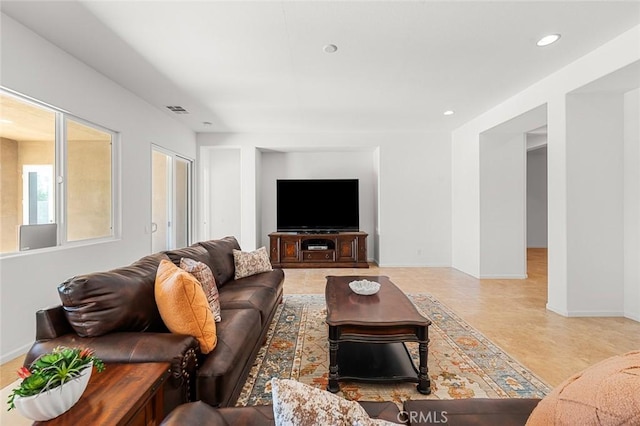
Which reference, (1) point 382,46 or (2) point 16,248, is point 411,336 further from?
(2) point 16,248

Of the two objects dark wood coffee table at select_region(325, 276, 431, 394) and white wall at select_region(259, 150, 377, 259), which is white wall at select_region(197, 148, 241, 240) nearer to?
white wall at select_region(259, 150, 377, 259)

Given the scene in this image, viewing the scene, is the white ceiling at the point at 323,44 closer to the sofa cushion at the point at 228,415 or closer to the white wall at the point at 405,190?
the white wall at the point at 405,190

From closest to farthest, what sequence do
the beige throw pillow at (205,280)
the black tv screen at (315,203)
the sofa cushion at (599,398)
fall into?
the sofa cushion at (599,398) → the beige throw pillow at (205,280) → the black tv screen at (315,203)

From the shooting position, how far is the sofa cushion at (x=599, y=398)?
0.54m

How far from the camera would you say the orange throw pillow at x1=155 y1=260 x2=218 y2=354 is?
61.0 inches

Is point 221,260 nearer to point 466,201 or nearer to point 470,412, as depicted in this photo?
point 470,412

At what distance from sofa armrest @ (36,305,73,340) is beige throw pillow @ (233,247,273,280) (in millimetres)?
1770

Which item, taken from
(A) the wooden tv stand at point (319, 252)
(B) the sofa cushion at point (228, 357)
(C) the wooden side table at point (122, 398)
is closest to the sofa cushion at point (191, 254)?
(B) the sofa cushion at point (228, 357)

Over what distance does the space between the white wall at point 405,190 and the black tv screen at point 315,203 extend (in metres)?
0.57

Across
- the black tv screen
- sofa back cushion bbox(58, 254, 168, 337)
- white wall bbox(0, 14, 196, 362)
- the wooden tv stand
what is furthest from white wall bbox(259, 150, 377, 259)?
sofa back cushion bbox(58, 254, 168, 337)

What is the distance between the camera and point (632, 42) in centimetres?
259

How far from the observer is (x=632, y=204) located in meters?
3.20

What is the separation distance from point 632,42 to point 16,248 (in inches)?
219
